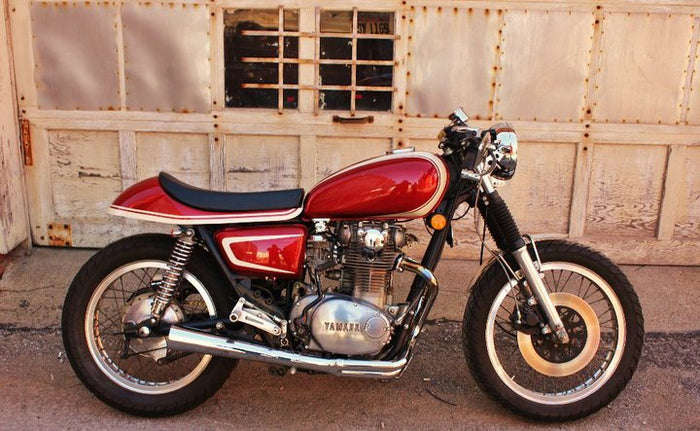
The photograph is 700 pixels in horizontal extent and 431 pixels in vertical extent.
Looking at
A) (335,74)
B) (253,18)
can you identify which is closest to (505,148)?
(335,74)

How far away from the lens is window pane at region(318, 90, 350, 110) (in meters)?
4.82

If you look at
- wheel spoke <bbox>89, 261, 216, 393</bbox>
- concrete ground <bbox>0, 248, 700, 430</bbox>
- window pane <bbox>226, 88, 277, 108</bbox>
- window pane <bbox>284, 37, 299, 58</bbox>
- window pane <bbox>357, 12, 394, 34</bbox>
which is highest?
window pane <bbox>357, 12, 394, 34</bbox>

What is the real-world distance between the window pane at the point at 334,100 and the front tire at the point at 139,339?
6.68ft

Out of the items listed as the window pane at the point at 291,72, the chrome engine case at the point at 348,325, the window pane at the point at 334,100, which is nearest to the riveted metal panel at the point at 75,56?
the window pane at the point at 291,72

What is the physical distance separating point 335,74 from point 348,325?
7.77 feet

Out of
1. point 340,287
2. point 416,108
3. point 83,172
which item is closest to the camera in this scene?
point 340,287

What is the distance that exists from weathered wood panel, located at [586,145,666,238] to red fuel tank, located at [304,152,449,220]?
7.98ft

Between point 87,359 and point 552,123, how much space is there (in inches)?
139

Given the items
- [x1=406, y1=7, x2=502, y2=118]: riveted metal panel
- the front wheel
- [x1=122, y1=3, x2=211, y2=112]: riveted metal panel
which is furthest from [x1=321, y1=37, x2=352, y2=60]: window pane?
the front wheel

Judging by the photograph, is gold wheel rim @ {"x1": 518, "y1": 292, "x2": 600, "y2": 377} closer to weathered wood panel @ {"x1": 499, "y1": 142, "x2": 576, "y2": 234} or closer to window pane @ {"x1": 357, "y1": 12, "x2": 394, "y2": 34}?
weathered wood panel @ {"x1": 499, "y1": 142, "x2": 576, "y2": 234}

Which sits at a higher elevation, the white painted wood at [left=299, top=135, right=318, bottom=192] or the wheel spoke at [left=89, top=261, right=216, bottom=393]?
the white painted wood at [left=299, top=135, right=318, bottom=192]

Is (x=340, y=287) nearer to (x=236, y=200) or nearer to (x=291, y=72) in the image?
(x=236, y=200)

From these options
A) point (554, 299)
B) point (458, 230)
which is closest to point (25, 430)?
point (554, 299)

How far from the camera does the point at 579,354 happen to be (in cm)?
321
